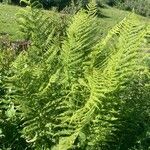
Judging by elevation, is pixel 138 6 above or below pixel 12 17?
below

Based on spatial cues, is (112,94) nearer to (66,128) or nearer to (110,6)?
(66,128)

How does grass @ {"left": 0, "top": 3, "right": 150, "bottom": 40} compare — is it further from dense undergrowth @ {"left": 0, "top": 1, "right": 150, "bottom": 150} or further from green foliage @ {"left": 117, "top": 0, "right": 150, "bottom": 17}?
dense undergrowth @ {"left": 0, "top": 1, "right": 150, "bottom": 150}

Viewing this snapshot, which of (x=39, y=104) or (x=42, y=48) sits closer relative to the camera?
(x=39, y=104)

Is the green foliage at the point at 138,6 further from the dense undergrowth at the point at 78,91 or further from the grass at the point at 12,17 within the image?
the dense undergrowth at the point at 78,91

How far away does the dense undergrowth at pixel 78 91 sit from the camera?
13.1 ft

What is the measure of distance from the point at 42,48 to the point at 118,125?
2.97 feet

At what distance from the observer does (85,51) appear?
4477 mm

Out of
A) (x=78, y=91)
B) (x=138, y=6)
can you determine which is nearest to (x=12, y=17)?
(x=138, y=6)

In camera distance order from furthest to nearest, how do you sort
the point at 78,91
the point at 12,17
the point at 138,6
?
the point at 138,6
the point at 12,17
the point at 78,91

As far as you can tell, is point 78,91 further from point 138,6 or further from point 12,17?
point 138,6

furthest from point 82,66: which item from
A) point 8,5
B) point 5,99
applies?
point 8,5

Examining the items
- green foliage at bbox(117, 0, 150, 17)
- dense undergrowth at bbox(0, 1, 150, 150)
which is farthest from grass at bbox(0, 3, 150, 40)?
dense undergrowth at bbox(0, 1, 150, 150)

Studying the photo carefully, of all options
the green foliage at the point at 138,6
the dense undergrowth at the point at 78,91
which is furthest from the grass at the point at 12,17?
the dense undergrowth at the point at 78,91

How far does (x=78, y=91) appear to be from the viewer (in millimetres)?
4109
